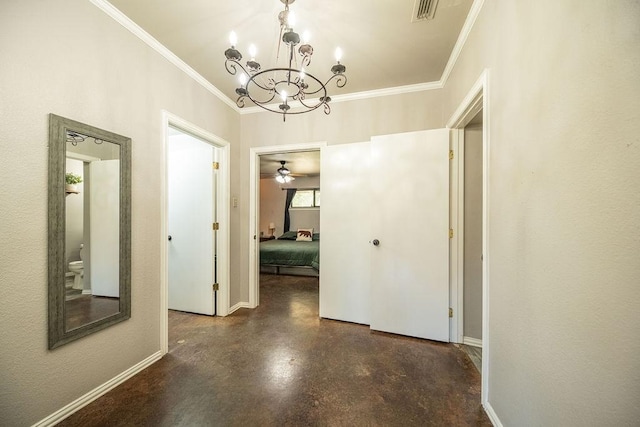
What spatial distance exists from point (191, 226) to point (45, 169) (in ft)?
5.32

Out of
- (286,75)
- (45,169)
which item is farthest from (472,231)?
(45,169)

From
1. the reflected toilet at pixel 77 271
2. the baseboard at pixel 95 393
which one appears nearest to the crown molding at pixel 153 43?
the reflected toilet at pixel 77 271

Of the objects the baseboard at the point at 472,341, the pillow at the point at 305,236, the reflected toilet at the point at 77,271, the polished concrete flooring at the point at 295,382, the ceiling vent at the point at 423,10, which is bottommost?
the polished concrete flooring at the point at 295,382

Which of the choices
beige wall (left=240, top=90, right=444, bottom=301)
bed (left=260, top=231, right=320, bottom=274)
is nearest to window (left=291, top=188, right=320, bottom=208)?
bed (left=260, top=231, right=320, bottom=274)

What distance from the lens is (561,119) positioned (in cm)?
88

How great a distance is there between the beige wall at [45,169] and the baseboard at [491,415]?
8.19 ft

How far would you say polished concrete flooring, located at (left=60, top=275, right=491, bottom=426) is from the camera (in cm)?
142

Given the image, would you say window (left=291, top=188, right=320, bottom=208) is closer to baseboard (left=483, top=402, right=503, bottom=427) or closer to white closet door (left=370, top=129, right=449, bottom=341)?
white closet door (left=370, top=129, right=449, bottom=341)

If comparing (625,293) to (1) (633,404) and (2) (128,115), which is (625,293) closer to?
(1) (633,404)

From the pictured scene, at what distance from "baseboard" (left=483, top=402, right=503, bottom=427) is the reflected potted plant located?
2.89 meters

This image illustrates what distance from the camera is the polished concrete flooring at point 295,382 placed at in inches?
56.0

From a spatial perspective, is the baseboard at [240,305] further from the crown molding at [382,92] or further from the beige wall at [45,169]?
the crown molding at [382,92]

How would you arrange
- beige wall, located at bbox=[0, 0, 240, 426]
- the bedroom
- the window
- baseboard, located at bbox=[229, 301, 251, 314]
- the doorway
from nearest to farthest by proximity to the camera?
beige wall, located at bbox=[0, 0, 240, 426] < the doorway < baseboard, located at bbox=[229, 301, 251, 314] < the bedroom < the window

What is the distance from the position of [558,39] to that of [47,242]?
2638mm
